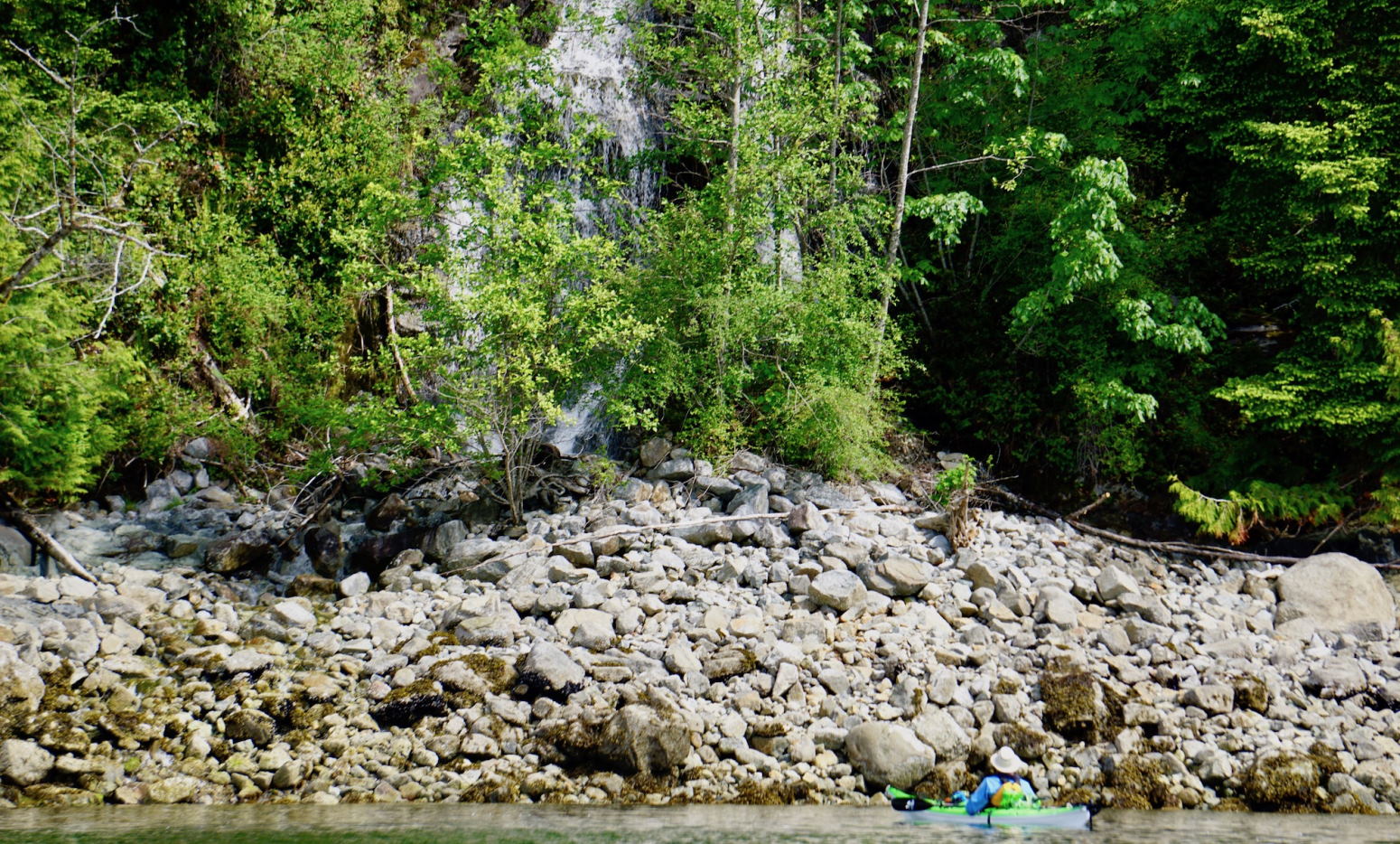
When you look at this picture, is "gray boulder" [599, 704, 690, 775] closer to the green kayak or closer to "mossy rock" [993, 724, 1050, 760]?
the green kayak

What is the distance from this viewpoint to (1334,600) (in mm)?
8961

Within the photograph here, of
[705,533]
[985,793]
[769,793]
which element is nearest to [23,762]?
[769,793]

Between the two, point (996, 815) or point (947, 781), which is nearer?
point (996, 815)

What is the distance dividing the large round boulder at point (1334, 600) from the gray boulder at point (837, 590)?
3806mm

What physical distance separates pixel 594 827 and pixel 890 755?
1.98 metres

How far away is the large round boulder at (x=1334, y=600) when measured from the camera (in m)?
8.64

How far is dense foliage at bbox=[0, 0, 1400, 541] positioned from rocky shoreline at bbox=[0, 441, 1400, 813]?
1.15 meters

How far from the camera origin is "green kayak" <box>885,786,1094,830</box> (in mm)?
5711

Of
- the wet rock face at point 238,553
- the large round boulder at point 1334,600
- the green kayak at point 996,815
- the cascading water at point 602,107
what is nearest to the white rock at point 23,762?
the wet rock face at point 238,553

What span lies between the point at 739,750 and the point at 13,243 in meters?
8.15

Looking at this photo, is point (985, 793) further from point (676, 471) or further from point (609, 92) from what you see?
point (609, 92)

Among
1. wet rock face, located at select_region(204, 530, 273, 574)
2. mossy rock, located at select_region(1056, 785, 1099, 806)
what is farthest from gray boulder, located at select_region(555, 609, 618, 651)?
wet rock face, located at select_region(204, 530, 273, 574)

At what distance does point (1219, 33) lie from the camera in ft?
40.7

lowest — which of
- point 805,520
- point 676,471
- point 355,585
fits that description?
point 355,585
